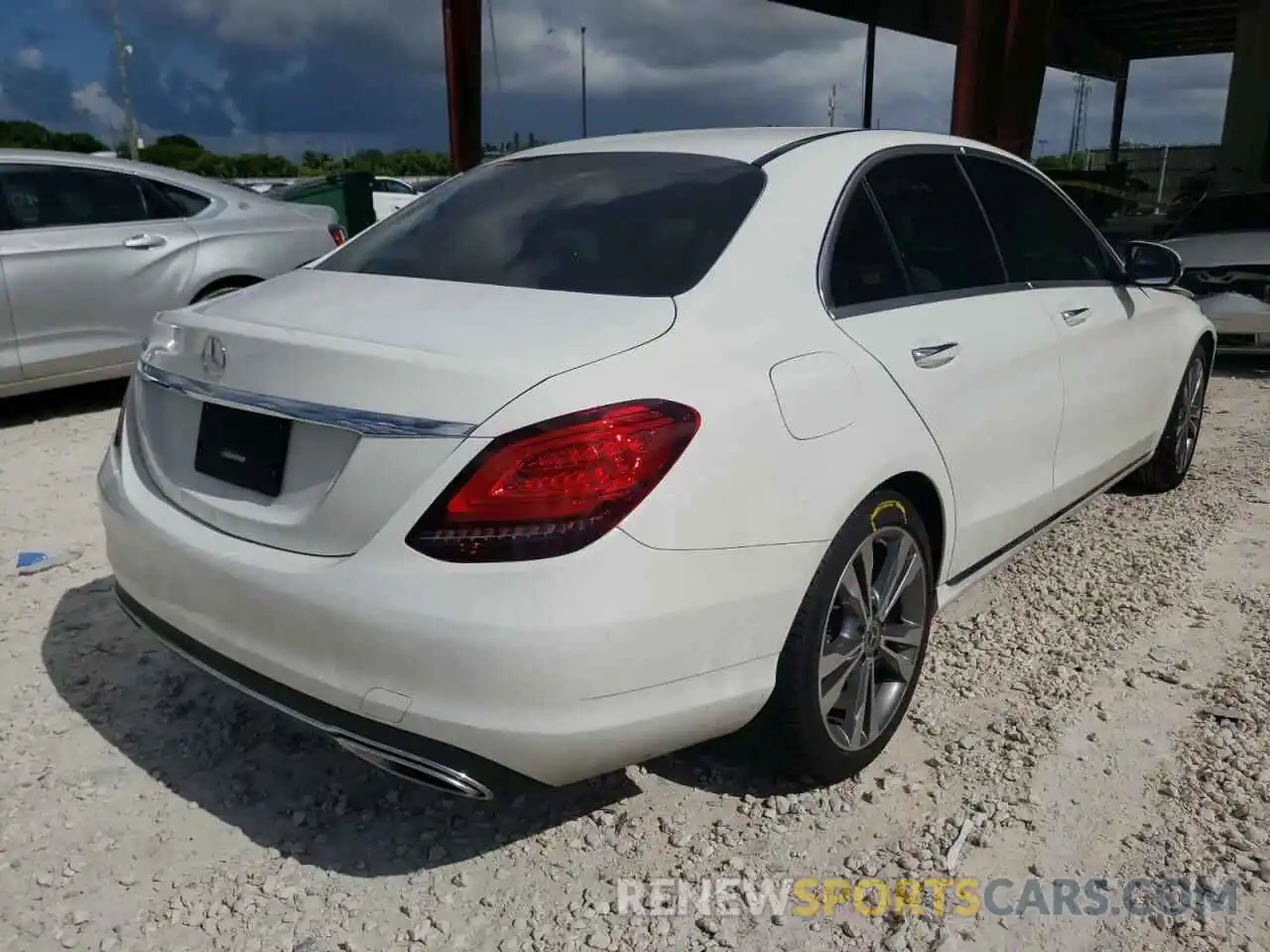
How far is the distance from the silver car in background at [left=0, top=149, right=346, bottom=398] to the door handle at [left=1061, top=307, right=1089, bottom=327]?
169 inches

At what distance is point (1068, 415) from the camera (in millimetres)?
3604

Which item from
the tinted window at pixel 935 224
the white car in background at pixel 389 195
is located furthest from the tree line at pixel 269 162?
the tinted window at pixel 935 224

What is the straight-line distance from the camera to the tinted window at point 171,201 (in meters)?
6.62

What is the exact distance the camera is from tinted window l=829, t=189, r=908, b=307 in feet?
8.82

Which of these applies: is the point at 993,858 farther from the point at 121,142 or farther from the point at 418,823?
the point at 121,142

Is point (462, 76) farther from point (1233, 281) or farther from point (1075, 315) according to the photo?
point (1075, 315)

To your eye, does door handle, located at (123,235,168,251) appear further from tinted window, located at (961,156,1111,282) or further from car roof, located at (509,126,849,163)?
tinted window, located at (961,156,1111,282)

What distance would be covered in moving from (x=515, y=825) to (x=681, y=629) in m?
0.84

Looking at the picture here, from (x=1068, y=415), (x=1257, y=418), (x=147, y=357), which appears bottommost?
(x=1257, y=418)

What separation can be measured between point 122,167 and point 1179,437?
236 inches

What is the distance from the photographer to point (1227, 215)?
29.6ft

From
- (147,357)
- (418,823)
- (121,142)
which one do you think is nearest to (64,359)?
(147,357)

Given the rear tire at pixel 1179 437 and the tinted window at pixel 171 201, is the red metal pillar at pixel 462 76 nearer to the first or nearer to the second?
the tinted window at pixel 171 201

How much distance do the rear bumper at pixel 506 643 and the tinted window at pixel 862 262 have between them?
0.74 metres
